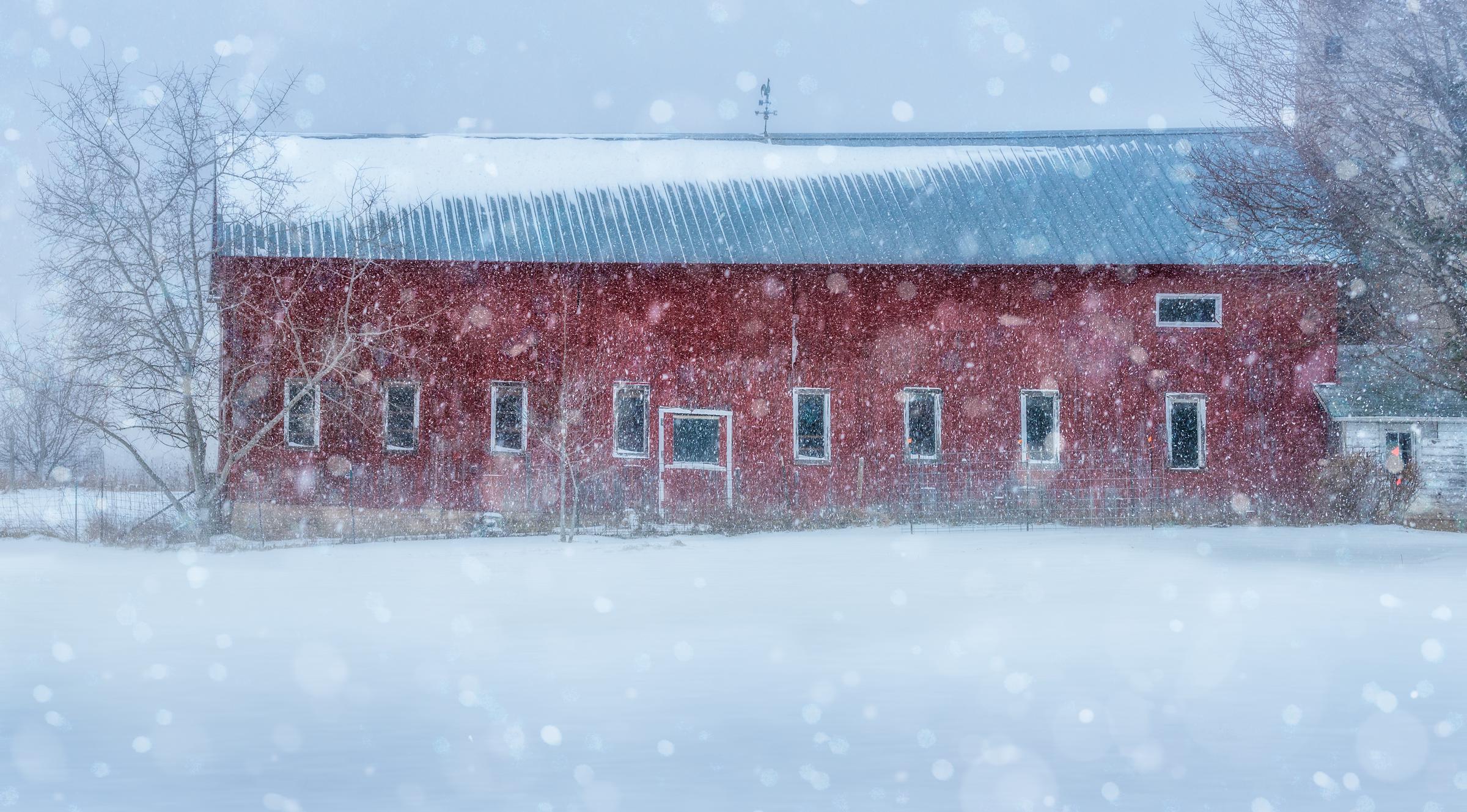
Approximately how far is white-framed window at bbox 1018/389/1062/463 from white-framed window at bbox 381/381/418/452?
10.7 m

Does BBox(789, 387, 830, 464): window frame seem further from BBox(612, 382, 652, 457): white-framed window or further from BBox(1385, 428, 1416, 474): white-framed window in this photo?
BBox(1385, 428, 1416, 474): white-framed window

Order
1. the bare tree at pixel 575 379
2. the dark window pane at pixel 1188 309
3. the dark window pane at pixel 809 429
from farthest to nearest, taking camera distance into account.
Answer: the dark window pane at pixel 1188 309 < the dark window pane at pixel 809 429 < the bare tree at pixel 575 379

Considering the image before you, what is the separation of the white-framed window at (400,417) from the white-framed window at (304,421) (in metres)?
1.12

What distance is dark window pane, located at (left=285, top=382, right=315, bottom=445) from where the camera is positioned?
2192cm

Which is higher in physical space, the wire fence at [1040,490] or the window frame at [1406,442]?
the window frame at [1406,442]

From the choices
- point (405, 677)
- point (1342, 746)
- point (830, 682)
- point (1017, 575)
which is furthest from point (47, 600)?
point (1342, 746)

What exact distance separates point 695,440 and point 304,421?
22.2ft

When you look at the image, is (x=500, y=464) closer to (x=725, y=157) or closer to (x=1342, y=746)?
(x=725, y=157)

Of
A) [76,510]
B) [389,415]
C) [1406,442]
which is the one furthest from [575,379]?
[1406,442]

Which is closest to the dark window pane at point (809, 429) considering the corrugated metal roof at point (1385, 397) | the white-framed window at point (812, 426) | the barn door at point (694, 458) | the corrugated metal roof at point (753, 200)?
the white-framed window at point (812, 426)

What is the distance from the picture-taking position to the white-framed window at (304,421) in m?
21.8

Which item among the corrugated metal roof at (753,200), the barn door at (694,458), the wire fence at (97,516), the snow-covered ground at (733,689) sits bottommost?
the snow-covered ground at (733,689)

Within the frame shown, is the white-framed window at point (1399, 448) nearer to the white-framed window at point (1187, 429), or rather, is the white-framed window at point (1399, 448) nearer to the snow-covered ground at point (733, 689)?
the white-framed window at point (1187, 429)

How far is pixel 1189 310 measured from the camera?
23.5 m
